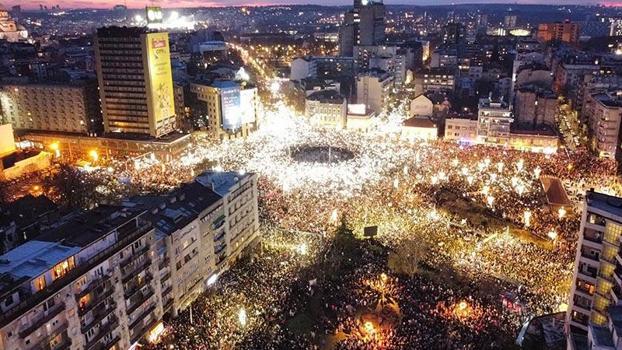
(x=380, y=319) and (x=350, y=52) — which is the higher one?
(x=350, y=52)

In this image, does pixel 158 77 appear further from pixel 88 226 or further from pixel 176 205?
pixel 88 226

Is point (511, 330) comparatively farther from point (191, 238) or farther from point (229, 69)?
point (229, 69)

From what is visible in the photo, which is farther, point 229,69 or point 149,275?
point 229,69

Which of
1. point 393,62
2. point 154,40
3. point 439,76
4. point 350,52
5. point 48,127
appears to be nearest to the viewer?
point 154,40

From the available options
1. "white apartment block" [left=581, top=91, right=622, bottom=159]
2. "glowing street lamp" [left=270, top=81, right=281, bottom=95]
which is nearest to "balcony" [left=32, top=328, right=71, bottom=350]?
"white apartment block" [left=581, top=91, right=622, bottom=159]

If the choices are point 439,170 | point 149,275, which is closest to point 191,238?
point 149,275

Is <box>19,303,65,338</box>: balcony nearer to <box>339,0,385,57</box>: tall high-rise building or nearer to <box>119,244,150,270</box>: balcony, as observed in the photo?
<box>119,244,150,270</box>: balcony

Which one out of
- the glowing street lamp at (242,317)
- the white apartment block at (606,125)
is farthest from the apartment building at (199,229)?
the white apartment block at (606,125)

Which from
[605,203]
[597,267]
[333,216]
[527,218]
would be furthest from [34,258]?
[527,218]
